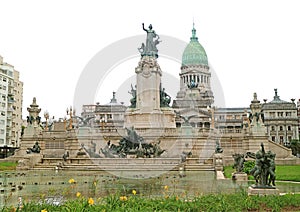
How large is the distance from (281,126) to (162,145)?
71.8 m

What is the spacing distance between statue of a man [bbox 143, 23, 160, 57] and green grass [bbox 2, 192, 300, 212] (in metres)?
45.6

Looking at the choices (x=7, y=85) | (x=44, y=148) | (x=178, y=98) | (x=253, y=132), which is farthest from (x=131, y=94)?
(x=178, y=98)

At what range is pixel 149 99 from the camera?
177 ft

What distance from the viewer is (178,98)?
118 meters

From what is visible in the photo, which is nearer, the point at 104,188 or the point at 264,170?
the point at 264,170

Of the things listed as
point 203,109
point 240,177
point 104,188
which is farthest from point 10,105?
point 104,188

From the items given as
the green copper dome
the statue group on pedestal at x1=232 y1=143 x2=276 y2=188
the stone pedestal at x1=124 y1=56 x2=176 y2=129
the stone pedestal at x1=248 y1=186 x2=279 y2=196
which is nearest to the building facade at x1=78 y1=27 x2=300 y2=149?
the green copper dome

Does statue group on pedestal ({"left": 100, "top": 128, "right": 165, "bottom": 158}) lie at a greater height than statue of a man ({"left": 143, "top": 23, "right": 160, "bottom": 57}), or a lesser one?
lesser

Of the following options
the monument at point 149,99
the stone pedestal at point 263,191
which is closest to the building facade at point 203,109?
the monument at point 149,99

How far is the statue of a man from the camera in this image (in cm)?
5672

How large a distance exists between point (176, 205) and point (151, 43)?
4872 centimetres

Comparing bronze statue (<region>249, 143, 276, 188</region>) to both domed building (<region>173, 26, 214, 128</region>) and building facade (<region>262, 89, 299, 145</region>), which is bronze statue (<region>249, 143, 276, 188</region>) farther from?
domed building (<region>173, 26, 214, 128</region>)

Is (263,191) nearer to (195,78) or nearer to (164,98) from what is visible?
(164,98)

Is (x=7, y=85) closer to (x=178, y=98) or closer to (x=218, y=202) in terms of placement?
(x=178, y=98)
